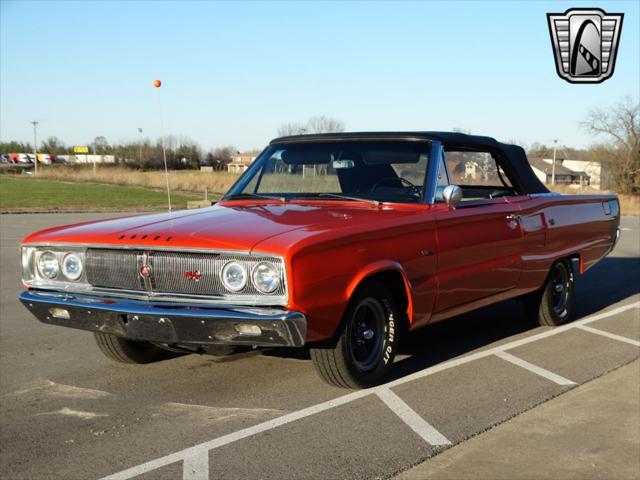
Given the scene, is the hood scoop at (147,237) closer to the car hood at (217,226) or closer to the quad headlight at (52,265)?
the car hood at (217,226)

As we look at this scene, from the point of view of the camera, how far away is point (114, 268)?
15.5ft

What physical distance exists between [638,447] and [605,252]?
4.78 meters

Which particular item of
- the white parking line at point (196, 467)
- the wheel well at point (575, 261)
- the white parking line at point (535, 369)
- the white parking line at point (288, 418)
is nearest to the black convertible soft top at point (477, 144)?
the wheel well at point (575, 261)

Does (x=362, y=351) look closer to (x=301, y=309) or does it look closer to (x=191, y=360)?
(x=301, y=309)

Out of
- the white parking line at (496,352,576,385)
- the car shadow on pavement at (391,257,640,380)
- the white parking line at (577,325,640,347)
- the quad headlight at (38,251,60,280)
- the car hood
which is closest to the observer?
the car hood

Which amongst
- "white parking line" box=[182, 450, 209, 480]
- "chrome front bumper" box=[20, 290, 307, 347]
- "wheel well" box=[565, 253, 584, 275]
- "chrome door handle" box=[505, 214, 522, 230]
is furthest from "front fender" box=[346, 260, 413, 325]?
"wheel well" box=[565, 253, 584, 275]

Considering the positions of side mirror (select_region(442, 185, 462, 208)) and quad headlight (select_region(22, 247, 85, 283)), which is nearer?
quad headlight (select_region(22, 247, 85, 283))

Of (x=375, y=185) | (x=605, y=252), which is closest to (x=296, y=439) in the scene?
(x=375, y=185)

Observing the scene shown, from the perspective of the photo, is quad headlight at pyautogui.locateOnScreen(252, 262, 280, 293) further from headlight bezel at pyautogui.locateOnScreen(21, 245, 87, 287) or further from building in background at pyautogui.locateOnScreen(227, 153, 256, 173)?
building in background at pyautogui.locateOnScreen(227, 153, 256, 173)

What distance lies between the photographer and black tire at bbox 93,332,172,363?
5512 millimetres

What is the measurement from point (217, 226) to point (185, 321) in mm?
691

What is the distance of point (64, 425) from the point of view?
4.30m

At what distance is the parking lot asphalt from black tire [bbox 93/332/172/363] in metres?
0.10

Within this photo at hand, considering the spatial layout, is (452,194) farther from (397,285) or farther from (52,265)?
(52,265)
